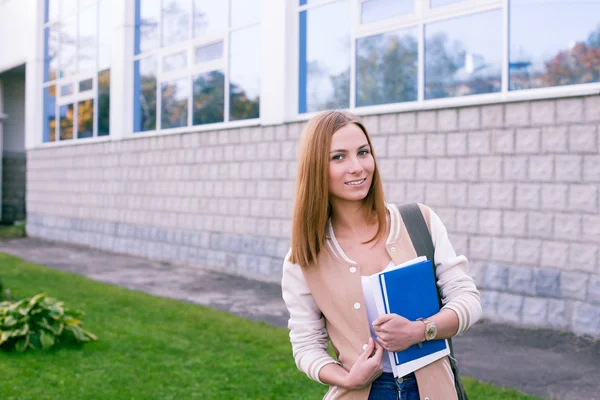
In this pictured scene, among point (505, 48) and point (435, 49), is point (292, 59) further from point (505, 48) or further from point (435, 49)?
point (505, 48)

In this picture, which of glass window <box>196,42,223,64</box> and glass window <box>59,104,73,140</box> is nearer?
glass window <box>196,42,223,64</box>

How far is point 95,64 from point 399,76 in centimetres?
A: 1029

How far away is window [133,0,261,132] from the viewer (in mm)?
12367

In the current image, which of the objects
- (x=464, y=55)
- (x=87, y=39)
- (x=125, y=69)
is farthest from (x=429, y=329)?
(x=87, y=39)

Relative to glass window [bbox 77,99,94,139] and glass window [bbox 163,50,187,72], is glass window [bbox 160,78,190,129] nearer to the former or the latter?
glass window [bbox 163,50,187,72]

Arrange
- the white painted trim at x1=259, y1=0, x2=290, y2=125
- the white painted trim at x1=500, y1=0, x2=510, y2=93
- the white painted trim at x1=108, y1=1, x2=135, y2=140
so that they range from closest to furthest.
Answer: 1. the white painted trim at x1=500, y1=0, x2=510, y2=93
2. the white painted trim at x1=259, y1=0, x2=290, y2=125
3. the white painted trim at x1=108, y1=1, x2=135, y2=140

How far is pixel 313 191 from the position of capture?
2.20 meters

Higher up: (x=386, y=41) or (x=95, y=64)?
(x=95, y=64)

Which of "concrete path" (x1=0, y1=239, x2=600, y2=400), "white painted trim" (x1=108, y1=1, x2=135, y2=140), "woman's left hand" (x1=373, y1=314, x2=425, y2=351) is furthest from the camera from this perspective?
"white painted trim" (x1=108, y1=1, x2=135, y2=140)

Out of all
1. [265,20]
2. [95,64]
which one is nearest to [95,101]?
[95,64]

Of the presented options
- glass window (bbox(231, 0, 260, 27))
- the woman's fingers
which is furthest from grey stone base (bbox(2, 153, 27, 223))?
the woman's fingers

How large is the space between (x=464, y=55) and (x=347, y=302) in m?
6.93

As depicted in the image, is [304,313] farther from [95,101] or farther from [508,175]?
[95,101]

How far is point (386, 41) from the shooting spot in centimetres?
962
